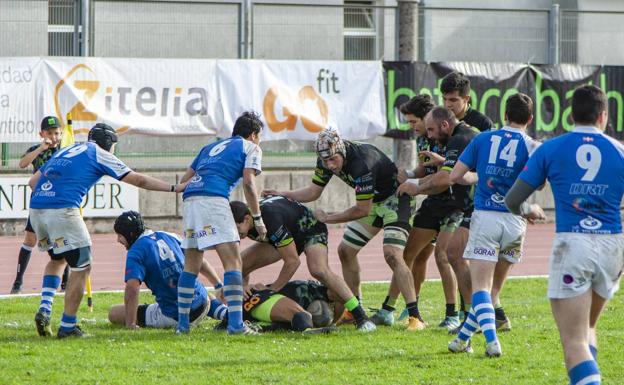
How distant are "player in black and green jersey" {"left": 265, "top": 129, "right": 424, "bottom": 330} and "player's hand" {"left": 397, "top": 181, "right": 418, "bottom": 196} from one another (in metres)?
0.25

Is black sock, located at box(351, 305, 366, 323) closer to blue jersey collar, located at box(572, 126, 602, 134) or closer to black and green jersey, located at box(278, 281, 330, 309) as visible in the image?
black and green jersey, located at box(278, 281, 330, 309)

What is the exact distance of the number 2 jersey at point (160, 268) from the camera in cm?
1030

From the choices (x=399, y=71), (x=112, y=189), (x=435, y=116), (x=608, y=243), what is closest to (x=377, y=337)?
(x=435, y=116)

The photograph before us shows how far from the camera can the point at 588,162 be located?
6.49 metres

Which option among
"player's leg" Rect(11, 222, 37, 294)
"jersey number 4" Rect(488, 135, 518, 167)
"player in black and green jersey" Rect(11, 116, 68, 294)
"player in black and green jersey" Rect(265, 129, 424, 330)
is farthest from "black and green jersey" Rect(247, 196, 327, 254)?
"player's leg" Rect(11, 222, 37, 294)

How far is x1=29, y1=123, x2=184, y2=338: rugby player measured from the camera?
9836 mm

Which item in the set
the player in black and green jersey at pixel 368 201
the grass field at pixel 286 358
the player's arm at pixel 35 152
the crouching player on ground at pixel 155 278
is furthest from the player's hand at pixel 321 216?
the player's arm at pixel 35 152

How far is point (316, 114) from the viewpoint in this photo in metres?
20.8

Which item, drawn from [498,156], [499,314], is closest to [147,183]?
[498,156]

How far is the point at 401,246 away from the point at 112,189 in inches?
396

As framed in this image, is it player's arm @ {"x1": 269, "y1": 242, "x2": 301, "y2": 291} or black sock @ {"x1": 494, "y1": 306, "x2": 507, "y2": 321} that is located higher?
player's arm @ {"x1": 269, "y1": 242, "x2": 301, "y2": 291}

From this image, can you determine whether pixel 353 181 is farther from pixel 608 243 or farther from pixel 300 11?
pixel 300 11

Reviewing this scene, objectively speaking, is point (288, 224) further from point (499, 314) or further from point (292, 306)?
point (499, 314)

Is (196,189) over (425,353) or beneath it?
over
